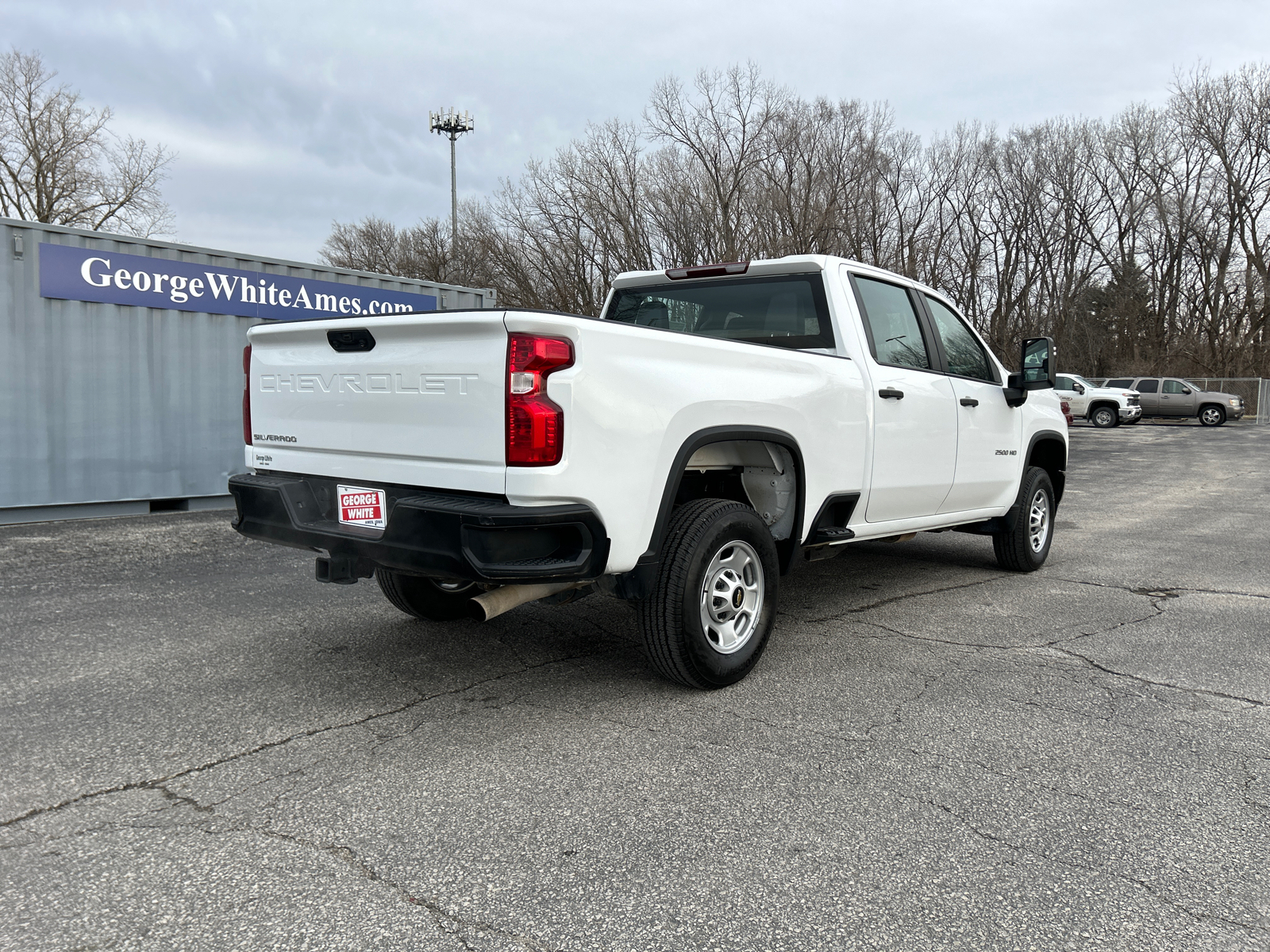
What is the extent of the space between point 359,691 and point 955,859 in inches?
98.6

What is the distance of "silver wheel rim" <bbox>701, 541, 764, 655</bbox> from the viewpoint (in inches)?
156

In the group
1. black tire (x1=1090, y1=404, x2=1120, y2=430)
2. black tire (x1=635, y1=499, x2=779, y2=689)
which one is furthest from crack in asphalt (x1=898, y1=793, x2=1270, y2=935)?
black tire (x1=1090, y1=404, x2=1120, y2=430)

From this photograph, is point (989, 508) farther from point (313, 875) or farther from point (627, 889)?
point (313, 875)

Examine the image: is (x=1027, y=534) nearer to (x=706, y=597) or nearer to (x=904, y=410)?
(x=904, y=410)

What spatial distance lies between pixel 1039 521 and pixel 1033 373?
132cm

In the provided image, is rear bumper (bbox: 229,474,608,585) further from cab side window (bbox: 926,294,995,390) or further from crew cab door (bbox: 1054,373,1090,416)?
crew cab door (bbox: 1054,373,1090,416)

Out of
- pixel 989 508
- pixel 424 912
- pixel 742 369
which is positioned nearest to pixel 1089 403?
pixel 989 508

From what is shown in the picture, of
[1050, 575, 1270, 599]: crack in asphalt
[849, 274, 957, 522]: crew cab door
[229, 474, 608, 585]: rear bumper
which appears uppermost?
[849, 274, 957, 522]: crew cab door

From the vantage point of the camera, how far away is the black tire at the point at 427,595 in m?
4.90

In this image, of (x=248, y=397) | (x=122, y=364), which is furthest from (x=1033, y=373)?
(x=122, y=364)

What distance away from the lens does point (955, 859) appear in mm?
2621

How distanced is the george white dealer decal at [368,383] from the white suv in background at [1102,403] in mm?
32904

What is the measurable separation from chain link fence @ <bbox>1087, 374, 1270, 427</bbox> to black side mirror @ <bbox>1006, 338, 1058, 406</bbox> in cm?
3458

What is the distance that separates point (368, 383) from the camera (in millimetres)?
3709
